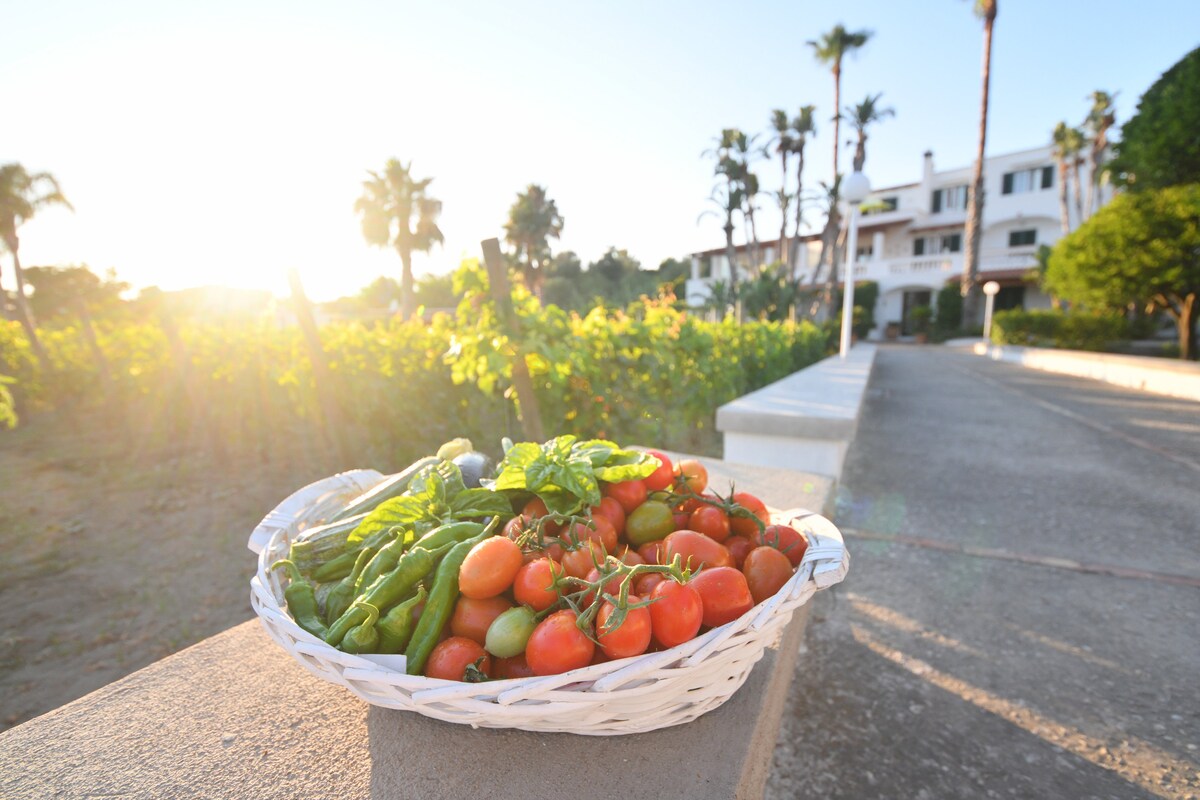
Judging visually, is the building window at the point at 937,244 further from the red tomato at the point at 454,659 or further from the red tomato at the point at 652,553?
the red tomato at the point at 454,659

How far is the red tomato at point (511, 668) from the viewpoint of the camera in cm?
91

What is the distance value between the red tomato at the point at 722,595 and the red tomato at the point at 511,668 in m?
0.31

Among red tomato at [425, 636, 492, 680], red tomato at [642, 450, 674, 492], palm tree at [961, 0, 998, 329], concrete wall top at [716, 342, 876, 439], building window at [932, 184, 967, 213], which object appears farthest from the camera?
building window at [932, 184, 967, 213]

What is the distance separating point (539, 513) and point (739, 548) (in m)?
0.44

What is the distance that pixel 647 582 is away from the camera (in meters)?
0.96

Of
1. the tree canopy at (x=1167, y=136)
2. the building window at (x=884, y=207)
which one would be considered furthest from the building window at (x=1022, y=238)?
the tree canopy at (x=1167, y=136)

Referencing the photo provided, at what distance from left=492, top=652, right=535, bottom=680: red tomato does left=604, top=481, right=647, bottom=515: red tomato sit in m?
0.42

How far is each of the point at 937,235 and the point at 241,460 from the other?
130ft

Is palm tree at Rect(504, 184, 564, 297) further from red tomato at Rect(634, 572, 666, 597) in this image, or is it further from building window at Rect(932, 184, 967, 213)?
red tomato at Rect(634, 572, 666, 597)

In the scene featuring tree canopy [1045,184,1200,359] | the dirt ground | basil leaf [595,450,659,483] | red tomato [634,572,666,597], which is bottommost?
the dirt ground

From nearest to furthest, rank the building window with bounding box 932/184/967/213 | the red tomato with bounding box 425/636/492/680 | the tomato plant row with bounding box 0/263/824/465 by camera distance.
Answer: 1. the red tomato with bounding box 425/636/492/680
2. the tomato plant row with bounding box 0/263/824/465
3. the building window with bounding box 932/184/967/213

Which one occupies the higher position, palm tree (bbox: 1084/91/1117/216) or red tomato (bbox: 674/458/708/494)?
palm tree (bbox: 1084/91/1117/216)

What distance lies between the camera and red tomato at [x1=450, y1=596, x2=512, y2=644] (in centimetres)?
96

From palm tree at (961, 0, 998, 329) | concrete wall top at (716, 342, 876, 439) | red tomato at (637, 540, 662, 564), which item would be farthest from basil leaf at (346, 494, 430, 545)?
palm tree at (961, 0, 998, 329)
